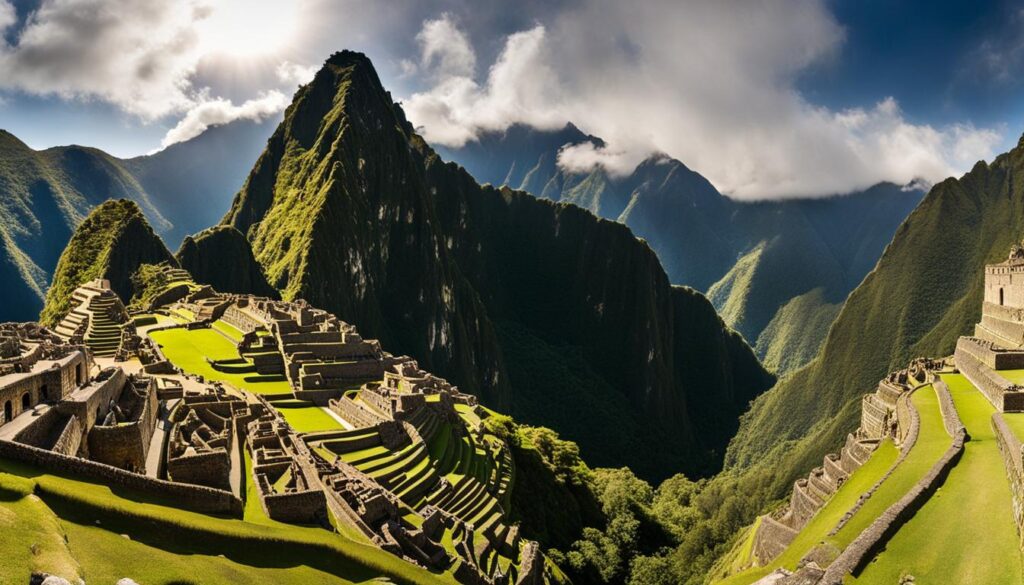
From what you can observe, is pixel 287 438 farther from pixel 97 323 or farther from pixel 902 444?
pixel 97 323

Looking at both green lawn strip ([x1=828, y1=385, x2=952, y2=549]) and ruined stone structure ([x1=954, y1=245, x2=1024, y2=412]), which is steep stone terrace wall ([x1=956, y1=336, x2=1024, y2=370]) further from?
green lawn strip ([x1=828, y1=385, x2=952, y2=549])

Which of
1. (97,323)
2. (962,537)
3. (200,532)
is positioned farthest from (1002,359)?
(97,323)

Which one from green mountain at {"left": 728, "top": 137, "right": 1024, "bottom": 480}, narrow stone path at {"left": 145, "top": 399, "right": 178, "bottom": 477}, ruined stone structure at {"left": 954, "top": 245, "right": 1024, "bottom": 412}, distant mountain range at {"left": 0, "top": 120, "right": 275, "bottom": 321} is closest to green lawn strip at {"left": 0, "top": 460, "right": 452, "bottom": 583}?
narrow stone path at {"left": 145, "top": 399, "right": 178, "bottom": 477}

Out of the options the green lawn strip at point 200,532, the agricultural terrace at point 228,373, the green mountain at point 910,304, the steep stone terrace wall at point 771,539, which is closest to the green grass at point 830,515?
the steep stone terrace wall at point 771,539

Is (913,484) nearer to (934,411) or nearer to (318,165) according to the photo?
(934,411)

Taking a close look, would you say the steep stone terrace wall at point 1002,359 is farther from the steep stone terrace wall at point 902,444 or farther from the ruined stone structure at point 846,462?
the ruined stone structure at point 846,462

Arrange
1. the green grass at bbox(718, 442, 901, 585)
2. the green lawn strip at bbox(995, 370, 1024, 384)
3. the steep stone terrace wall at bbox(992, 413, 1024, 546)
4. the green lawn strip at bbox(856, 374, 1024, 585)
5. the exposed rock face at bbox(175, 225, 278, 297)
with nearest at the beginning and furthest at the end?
1. the green lawn strip at bbox(856, 374, 1024, 585)
2. the steep stone terrace wall at bbox(992, 413, 1024, 546)
3. the green grass at bbox(718, 442, 901, 585)
4. the green lawn strip at bbox(995, 370, 1024, 384)
5. the exposed rock face at bbox(175, 225, 278, 297)

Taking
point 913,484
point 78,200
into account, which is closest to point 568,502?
point 913,484
